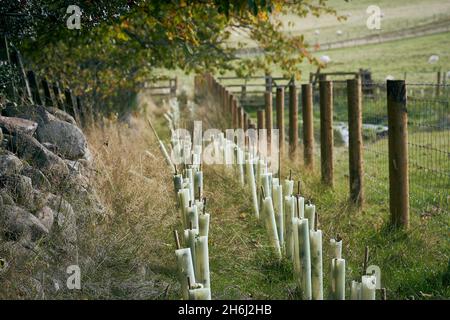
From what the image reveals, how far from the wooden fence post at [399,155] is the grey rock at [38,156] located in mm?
3172

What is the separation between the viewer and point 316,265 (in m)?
4.69

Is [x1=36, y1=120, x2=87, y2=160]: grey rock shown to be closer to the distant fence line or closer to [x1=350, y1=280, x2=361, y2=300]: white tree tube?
the distant fence line

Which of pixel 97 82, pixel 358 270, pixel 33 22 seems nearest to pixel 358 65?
pixel 97 82

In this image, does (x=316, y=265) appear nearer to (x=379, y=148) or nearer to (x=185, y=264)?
(x=185, y=264)

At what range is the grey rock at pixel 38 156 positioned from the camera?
666 centimetres

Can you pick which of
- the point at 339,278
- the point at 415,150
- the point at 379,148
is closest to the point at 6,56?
the point at 339,278

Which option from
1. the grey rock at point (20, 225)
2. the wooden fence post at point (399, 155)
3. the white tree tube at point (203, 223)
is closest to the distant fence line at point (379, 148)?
the wooden fence post at point (399, 155)

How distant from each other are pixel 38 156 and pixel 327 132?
156 inches

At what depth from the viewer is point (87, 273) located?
514cm

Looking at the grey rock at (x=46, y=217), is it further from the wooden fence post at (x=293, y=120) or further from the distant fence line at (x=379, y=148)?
the wooden fence post at (x=293, y=120)

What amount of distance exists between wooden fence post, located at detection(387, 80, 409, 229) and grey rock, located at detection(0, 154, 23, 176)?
356 cm

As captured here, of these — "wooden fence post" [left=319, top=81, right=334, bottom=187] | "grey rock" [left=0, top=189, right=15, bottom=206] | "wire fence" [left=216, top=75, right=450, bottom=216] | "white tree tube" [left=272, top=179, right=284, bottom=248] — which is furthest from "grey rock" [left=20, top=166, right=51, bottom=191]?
"wooden fence post" [left=319, top=81, right=334, bottom=187]

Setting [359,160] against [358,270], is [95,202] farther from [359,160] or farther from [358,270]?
[359,160]

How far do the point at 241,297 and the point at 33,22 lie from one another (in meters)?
6.01
